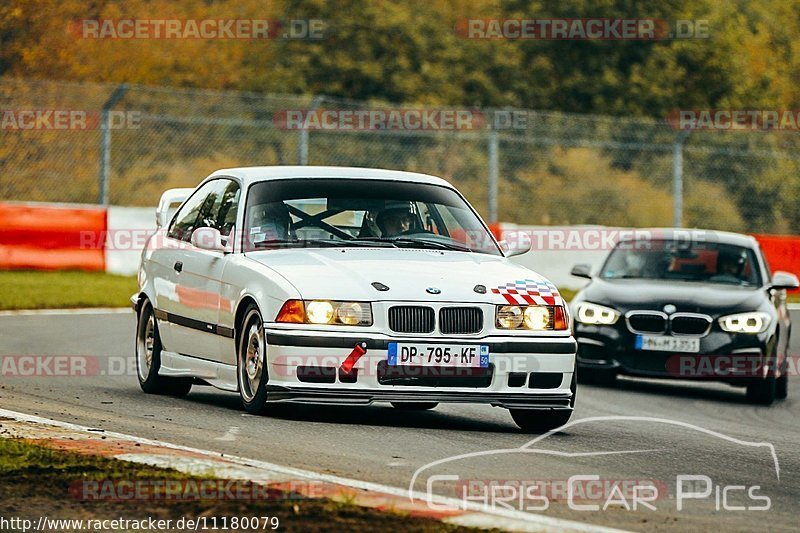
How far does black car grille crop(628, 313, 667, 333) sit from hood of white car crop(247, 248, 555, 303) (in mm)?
4152

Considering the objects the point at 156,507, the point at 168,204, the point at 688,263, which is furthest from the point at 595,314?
the point at 156,507

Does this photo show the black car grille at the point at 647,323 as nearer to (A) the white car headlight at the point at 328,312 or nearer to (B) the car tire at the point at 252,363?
(B) the car tire at the point at 252,363

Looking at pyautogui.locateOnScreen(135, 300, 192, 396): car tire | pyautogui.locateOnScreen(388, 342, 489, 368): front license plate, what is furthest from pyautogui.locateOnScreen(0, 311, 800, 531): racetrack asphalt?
pyautogui.locateOnScreen(388, 342, 489, 368): front license plate

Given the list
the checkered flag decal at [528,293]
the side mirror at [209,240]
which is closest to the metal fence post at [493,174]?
the side mirror at [209,240]

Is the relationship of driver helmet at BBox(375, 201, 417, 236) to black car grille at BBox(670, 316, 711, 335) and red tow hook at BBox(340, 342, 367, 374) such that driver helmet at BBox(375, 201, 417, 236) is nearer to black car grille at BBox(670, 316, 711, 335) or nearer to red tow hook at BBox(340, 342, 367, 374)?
red tow hook at BBox(340, 342, 367, 374)

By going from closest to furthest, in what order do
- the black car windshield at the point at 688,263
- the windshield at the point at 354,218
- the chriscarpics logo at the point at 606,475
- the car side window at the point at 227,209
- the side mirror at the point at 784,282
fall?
1. the chriscarpics logo at the point at 606,475
2. the windshield at the point at 354,218
3. the car side window at the point at 227,209
4. the side mirror at the point at 784,282
5. the black car windshield at the point at 688,263

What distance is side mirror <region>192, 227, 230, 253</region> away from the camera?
33.3ft

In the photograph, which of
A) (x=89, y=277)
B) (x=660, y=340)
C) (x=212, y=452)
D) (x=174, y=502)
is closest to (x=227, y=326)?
(x=212, y=452)

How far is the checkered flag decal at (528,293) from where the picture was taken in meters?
9.32

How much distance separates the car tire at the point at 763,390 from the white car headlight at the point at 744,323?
42 cm

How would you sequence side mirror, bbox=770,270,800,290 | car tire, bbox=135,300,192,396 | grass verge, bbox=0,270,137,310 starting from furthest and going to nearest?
1. grass verge, bbox=0,270,137,310
2. side mirror, bbox=770,270,800,290
3. car tire, bbox=135,300,192,396

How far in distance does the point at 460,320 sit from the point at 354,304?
60 cm

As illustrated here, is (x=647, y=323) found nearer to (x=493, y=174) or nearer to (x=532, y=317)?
(x=532, y=317)

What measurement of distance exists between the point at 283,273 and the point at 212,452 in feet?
5.94
